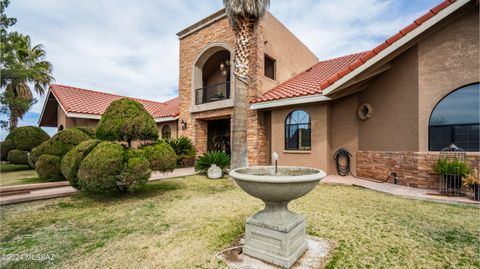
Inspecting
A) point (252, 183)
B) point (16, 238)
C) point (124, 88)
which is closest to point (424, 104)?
point (252, 183)

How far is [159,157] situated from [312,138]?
6690 millimetres

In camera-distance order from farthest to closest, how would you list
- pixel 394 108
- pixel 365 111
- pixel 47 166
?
pixel 365 111, pixel 47 166, pixel 394 108

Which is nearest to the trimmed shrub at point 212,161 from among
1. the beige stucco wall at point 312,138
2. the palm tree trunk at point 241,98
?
the palm tree trunk at point 241,98

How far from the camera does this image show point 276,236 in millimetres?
2885

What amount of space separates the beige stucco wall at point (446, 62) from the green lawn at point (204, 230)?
3.51 m

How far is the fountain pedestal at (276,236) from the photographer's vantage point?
2812 mm

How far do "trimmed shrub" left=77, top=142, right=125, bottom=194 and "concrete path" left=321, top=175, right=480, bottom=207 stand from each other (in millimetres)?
7456

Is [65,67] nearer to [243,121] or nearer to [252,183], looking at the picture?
[243,121]

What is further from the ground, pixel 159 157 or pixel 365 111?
pixel 365 111

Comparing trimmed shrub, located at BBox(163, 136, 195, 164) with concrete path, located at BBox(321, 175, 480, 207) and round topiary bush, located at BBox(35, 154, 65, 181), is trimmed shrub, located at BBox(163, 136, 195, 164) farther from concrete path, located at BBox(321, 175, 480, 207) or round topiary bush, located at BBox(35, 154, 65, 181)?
concrete path, located at BBox(321, 175, 480, 207)

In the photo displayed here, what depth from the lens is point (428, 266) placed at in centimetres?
286

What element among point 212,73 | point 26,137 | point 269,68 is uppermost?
point 212,73

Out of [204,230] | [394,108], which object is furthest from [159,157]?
[394,108]

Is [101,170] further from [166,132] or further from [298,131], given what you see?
[166,132]
